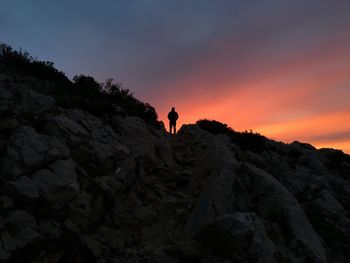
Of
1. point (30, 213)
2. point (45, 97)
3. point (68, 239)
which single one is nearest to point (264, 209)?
point (68, 239)

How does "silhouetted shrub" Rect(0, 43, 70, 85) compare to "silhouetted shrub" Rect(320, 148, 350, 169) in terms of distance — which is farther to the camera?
"silhouetted shrub" Rect(320, 148, 350, 169)

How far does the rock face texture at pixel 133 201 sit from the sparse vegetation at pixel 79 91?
3.46 ft

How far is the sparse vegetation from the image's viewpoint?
19.8m

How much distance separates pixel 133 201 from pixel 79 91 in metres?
9.02

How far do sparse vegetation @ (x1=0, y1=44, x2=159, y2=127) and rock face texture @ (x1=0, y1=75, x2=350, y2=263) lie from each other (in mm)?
1055

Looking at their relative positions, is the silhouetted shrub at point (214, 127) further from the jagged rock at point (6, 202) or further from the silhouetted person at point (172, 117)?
the jagged rock at point (6, 202)

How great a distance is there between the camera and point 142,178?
1816 centimetres

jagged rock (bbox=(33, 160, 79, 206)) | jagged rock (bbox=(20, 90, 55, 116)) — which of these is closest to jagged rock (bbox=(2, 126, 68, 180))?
jagged rock (bbox=(33, 160, 79, 206))

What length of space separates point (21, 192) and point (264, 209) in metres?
9.44

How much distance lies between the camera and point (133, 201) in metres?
16.5

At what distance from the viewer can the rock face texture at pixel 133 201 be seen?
12.2 m

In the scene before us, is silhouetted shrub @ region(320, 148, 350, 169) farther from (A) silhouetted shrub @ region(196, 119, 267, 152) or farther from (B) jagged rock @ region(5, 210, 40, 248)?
(B) jagged rock @ region(5, 210, 40, 248)

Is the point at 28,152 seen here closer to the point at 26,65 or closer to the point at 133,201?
the point at 133,201

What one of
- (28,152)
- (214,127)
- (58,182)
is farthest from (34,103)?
(214,127)
